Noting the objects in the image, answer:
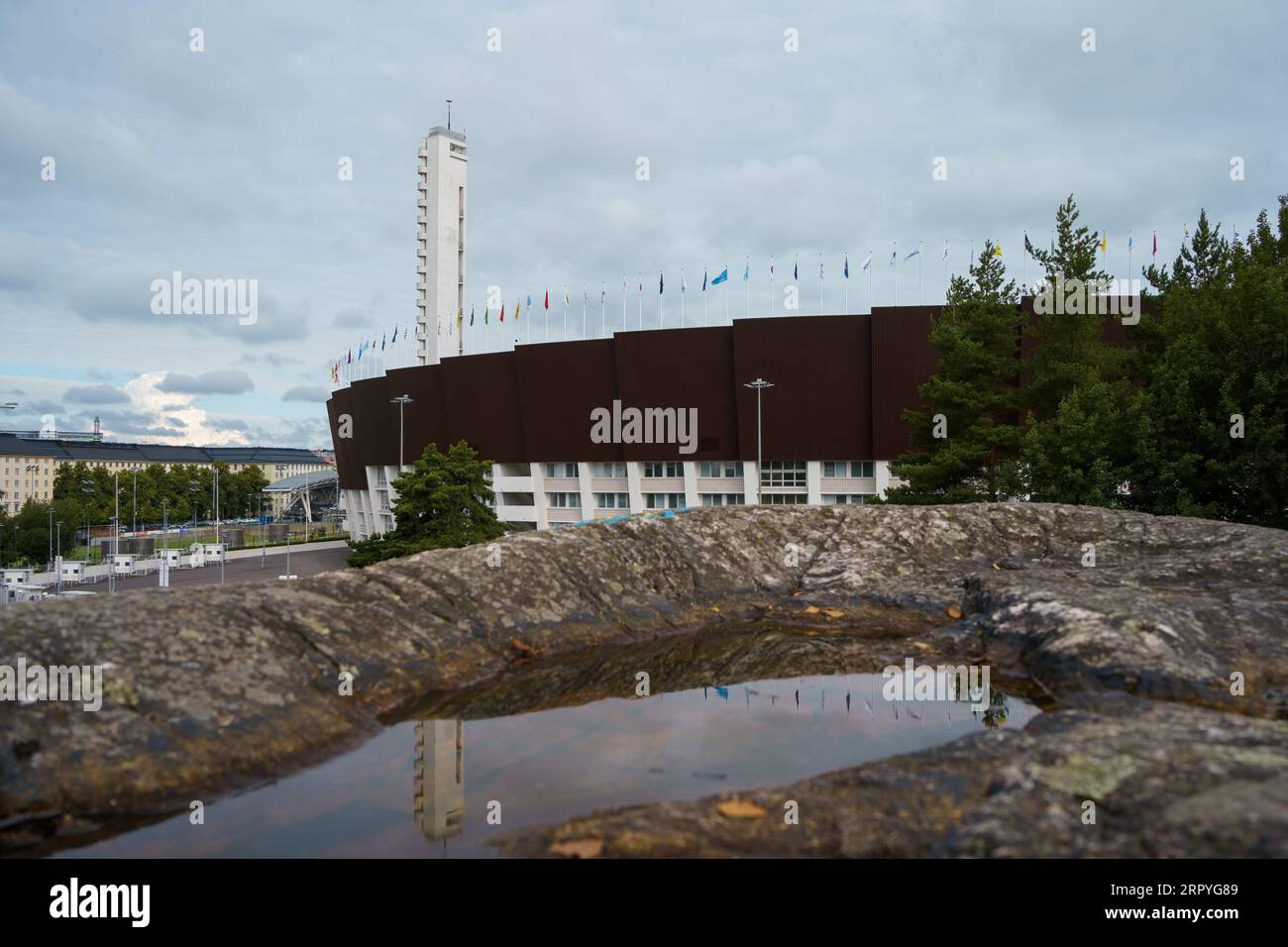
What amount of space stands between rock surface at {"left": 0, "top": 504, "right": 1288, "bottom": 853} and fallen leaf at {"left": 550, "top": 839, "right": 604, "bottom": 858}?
1432 millimetres

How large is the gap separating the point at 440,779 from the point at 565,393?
2300 inches

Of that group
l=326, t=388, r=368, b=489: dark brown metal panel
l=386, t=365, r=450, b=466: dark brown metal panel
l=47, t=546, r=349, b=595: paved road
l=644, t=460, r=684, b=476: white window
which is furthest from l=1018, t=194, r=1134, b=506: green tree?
l=326, t=388, r=368, b=489: dark brown metal panel

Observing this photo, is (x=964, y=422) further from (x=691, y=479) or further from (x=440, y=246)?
(x=440, y=246)

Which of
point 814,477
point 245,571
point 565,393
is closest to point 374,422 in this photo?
point 245,571

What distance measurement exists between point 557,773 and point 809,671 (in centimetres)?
201

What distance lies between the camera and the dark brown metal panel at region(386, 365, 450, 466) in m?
67.8

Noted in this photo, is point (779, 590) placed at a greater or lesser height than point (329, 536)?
greater

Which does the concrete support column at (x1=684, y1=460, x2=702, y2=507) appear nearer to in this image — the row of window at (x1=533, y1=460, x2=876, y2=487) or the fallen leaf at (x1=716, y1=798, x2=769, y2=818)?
the row of window at (x1=533, y1=460, x2=876, y2=487)

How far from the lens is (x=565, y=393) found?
2384 inches

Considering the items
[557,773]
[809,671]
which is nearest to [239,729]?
[557,773]

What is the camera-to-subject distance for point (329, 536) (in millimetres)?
100625

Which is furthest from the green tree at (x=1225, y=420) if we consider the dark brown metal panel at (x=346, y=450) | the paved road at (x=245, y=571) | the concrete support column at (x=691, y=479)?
the dark brown metal panel at (x=346, y=450)

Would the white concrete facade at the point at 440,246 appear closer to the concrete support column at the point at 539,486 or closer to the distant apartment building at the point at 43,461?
the concrete support column at the point at 539,486
